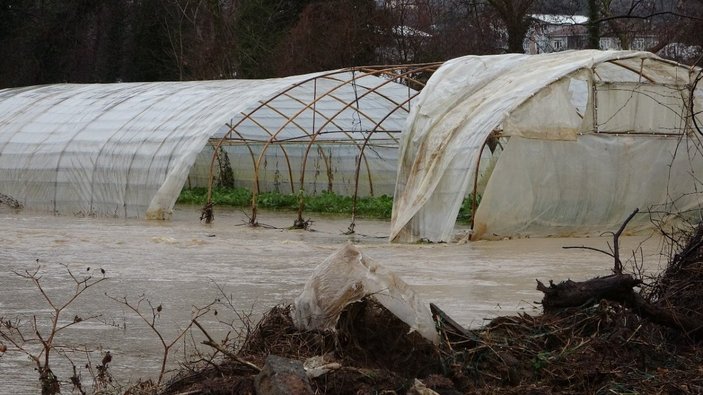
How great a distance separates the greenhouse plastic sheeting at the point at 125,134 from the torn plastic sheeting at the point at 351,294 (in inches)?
552

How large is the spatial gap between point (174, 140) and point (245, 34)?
17169mm

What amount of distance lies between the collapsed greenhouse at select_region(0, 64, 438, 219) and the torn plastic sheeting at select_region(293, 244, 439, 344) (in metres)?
13.0

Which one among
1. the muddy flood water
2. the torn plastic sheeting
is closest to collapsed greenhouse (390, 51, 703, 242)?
the muddy flood water

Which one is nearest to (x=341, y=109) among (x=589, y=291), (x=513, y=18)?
(x=513, y=18)

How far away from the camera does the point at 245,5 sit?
3822 cm

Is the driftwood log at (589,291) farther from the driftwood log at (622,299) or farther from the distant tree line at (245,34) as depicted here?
the distant tree line at (245,34)

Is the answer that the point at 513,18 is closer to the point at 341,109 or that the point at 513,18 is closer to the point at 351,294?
the point at 341,109

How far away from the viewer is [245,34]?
38312 millimetres

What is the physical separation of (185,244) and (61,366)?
28.1ft

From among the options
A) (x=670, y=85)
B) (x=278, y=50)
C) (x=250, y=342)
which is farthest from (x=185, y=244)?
(x=278, y=50)

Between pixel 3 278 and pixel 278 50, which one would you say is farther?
pixel 278 50

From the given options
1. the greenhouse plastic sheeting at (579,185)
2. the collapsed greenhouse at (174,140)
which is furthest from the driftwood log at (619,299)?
the collapsed greenhouse at (174,140)

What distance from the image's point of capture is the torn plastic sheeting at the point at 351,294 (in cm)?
666

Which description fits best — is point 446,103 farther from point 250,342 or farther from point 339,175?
point 250,342
